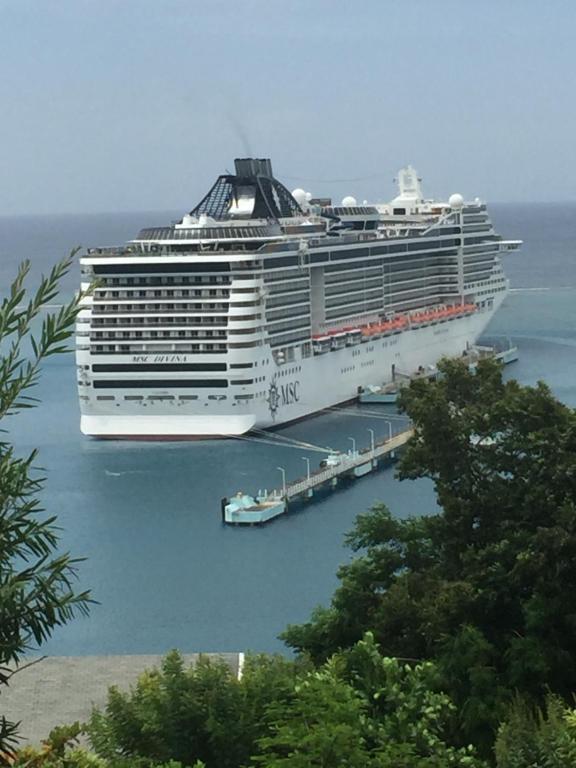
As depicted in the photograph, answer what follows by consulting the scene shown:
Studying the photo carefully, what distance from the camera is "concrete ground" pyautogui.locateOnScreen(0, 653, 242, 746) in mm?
16875

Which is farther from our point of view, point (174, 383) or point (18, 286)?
point (174, 383)

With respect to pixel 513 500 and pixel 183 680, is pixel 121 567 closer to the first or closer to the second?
pixel 513 500

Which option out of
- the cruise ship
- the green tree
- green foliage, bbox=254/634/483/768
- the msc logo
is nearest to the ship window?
the cruise ship

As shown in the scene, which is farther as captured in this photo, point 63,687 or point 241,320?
point 241,320

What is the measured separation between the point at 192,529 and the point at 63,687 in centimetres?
1402

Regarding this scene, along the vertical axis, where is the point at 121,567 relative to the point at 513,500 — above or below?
below

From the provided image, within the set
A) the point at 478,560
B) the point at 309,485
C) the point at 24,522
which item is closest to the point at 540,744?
the point at 24,522

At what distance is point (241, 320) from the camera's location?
4231 centimetres

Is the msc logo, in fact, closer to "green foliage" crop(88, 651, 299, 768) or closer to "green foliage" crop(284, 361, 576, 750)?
"green foliage" crop(284, 361, 576, 750)

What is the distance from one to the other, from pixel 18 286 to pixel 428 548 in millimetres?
10221

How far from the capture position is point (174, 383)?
41781mm

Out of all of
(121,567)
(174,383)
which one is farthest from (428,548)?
(174,383)

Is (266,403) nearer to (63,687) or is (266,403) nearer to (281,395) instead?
(281,395)

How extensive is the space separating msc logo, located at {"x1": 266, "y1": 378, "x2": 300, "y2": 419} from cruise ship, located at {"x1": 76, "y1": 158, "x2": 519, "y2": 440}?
0.16ft
